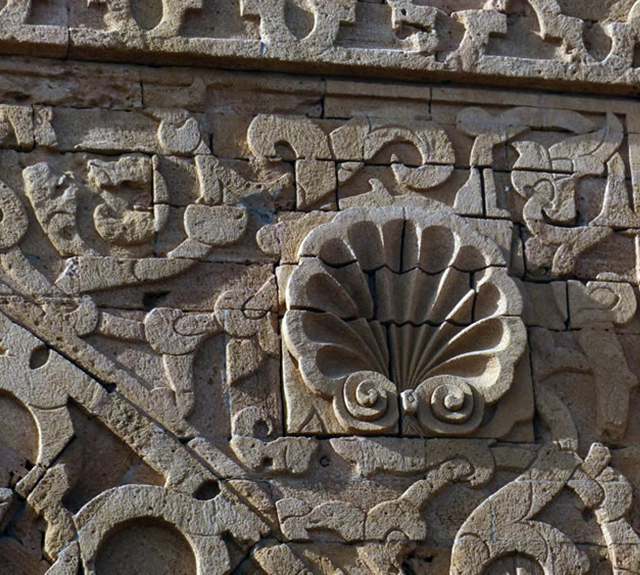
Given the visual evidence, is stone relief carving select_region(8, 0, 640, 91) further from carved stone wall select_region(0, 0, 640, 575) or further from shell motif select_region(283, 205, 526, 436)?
shell motif select_region(283, 205, 526, 436)

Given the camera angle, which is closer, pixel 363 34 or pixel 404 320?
pixel 404 320

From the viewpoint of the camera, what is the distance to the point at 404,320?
6961mm

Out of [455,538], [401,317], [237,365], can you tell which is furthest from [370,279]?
[455,538]

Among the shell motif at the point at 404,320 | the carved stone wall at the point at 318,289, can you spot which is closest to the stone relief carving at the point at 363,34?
the carved stone wall at the point at 318,289

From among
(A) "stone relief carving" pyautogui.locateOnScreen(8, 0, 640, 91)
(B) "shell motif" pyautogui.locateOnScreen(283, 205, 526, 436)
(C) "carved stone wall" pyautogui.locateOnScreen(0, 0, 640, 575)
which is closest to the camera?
(C) "carved stone wall" pyautogui.locateOnScreen(0, 0, 640, 575)

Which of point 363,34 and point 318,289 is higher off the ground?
point 363,34

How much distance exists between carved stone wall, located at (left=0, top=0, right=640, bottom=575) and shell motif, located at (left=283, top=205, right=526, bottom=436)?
1 centimetres

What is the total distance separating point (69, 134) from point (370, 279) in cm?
136

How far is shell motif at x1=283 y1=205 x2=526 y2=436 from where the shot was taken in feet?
22.3

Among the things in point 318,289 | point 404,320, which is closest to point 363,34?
point 318,289

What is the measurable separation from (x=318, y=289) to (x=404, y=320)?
0.37 metres

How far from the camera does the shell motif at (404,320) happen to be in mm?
6801

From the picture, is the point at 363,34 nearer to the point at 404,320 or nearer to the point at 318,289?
the point at 318,289

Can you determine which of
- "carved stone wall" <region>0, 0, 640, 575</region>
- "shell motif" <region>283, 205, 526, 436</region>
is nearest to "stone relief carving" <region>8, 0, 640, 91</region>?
"carved stone wall" <region>0, 0, 640, 575</region>
